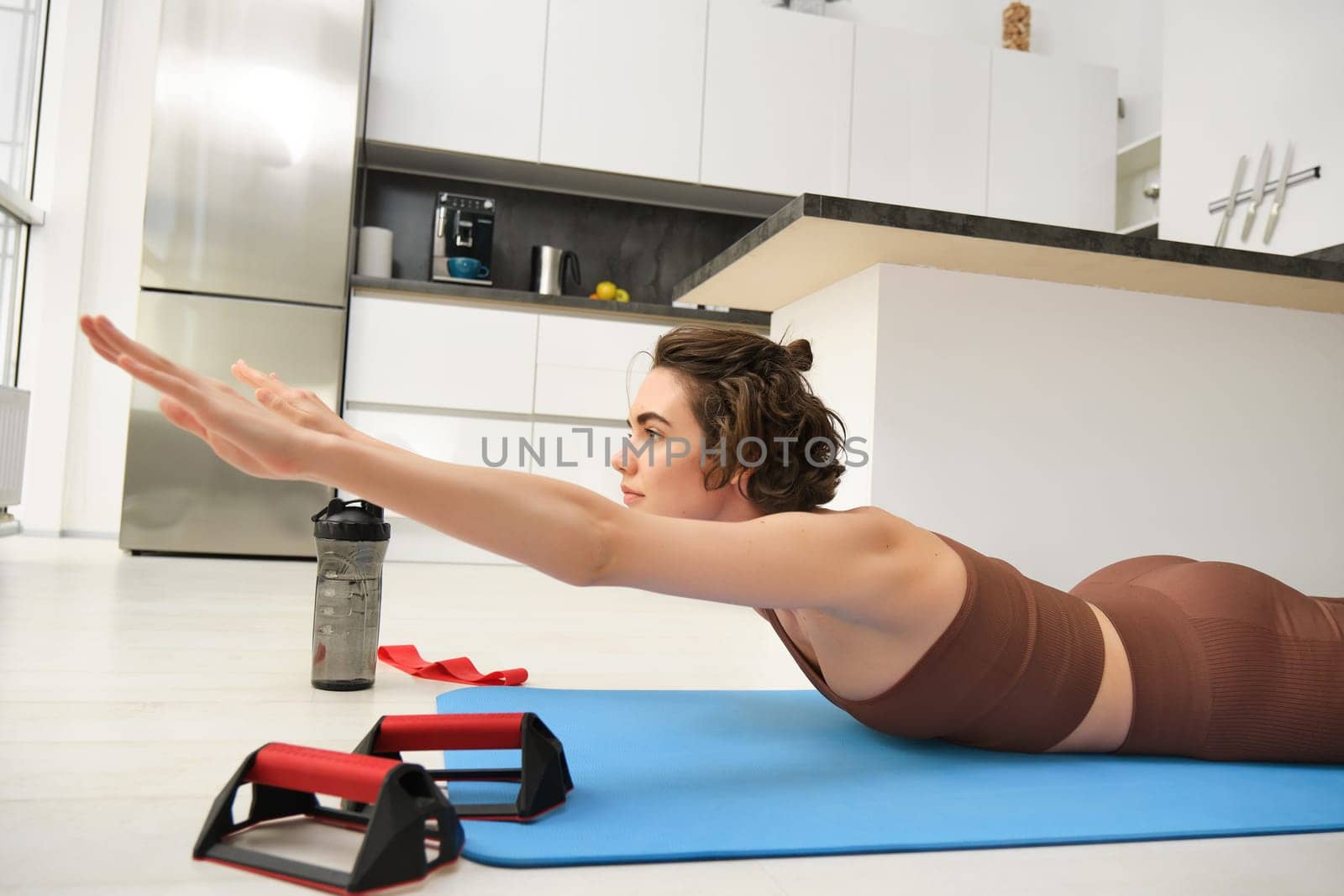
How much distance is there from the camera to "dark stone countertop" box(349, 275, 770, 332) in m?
3.80

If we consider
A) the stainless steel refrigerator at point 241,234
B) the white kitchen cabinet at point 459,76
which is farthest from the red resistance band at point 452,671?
the white kitchen cabinet at point 459,76

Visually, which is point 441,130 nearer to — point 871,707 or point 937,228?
point 937,228

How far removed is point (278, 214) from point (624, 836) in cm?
333

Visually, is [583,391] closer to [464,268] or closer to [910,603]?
[464,268]

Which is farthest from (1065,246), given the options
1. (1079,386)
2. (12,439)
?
(12,439)

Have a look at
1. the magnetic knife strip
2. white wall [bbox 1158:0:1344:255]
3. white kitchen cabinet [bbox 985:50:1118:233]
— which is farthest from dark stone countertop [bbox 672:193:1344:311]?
white kitchen cabinet [bbox 985:50:1118:233]

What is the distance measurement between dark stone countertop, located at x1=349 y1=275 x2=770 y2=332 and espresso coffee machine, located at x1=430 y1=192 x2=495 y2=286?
9cm

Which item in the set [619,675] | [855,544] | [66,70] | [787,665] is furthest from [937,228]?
[66,70]

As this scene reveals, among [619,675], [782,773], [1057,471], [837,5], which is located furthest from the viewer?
[837,5]

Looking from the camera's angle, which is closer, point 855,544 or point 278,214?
point 855,544

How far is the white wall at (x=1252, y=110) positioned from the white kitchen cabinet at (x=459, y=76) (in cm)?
273

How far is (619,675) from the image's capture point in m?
1.76

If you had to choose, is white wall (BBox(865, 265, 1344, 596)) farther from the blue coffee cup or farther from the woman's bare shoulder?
the blue coffee cup

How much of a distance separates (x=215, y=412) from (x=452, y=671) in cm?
98
